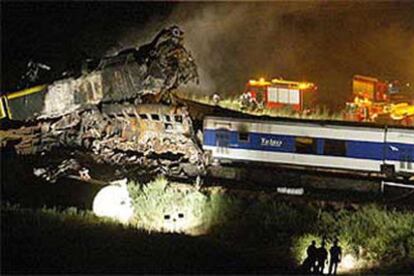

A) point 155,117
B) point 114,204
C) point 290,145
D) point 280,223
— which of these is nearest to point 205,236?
point 280,223

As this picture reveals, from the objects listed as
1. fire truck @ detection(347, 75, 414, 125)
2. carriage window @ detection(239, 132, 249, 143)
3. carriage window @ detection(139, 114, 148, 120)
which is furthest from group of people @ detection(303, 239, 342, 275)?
fire truck @ detection(347, 75, 414, 125)

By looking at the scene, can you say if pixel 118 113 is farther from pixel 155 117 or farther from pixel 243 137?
pixel 243 137

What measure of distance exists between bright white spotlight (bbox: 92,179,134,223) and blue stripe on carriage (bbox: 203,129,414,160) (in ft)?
14.2

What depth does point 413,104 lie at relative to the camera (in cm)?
2364

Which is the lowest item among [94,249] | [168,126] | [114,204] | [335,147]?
[94,249]

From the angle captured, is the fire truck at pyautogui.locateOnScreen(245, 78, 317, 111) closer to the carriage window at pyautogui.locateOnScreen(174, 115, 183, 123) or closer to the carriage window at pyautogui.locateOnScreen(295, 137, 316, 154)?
the carriage window at pyautogui.locateOnScreen(295, 137, 316, 154)

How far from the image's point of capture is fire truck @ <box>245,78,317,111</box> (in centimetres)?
2564

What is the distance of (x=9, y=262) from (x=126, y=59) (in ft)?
31.9

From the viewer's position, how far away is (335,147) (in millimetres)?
19281

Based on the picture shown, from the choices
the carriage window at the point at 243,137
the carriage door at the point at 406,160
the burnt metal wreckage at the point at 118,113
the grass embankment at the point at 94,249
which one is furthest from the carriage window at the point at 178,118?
the carriage door at the point at 406,160

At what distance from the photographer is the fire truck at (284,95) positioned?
25.6 meters

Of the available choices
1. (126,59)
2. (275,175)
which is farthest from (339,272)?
(126,59)

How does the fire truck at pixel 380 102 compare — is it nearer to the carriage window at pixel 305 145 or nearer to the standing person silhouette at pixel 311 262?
the carriage window at pixel 305 145

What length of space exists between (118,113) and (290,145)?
5.05 metres
